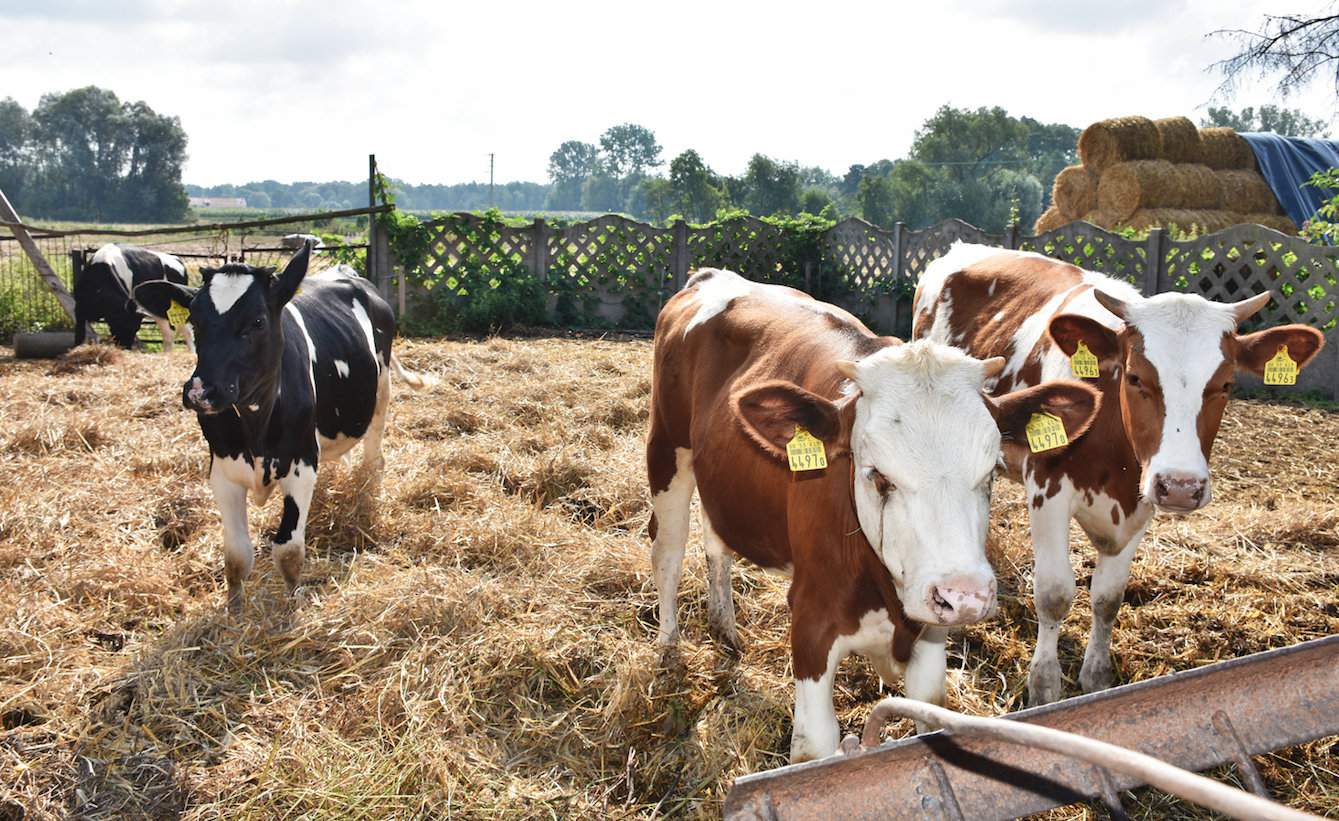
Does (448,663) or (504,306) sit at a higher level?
(504,306)

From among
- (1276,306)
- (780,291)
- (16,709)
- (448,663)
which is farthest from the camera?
(1276,306)

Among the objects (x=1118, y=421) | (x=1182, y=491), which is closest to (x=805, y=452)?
(x=1182, y=491)

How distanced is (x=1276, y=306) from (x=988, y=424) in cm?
885

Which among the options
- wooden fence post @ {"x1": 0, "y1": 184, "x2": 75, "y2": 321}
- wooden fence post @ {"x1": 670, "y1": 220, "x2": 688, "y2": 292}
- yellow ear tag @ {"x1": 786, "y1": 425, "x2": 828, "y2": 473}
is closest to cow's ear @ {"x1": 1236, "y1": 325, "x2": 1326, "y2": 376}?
yellow ear tag @ {"x1": 786, "y1": 425, "x2": 828, "y2": 473}

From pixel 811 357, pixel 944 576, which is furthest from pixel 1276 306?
pixel 944 576

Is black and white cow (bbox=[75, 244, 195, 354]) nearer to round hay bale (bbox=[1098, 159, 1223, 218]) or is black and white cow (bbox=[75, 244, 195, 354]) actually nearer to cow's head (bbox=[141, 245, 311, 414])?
cow's head (bbox=[141, 245, 311, 414])

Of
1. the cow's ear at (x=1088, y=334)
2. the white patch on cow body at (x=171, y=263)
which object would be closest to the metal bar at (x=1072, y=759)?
the cow's ear at (x=1088, y=334)

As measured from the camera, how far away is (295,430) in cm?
446

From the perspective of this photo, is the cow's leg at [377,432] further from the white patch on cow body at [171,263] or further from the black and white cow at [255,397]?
the white patch on cow body at [171,263]

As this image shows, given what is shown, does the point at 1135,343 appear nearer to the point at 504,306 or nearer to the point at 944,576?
the point at 944,576

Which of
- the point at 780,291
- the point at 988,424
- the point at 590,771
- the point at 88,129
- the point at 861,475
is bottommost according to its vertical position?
the point at 590,771

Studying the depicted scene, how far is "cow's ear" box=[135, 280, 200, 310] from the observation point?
4.42 meters

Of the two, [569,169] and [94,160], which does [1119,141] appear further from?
[569,169]

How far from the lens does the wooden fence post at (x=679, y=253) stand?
14234 mm
